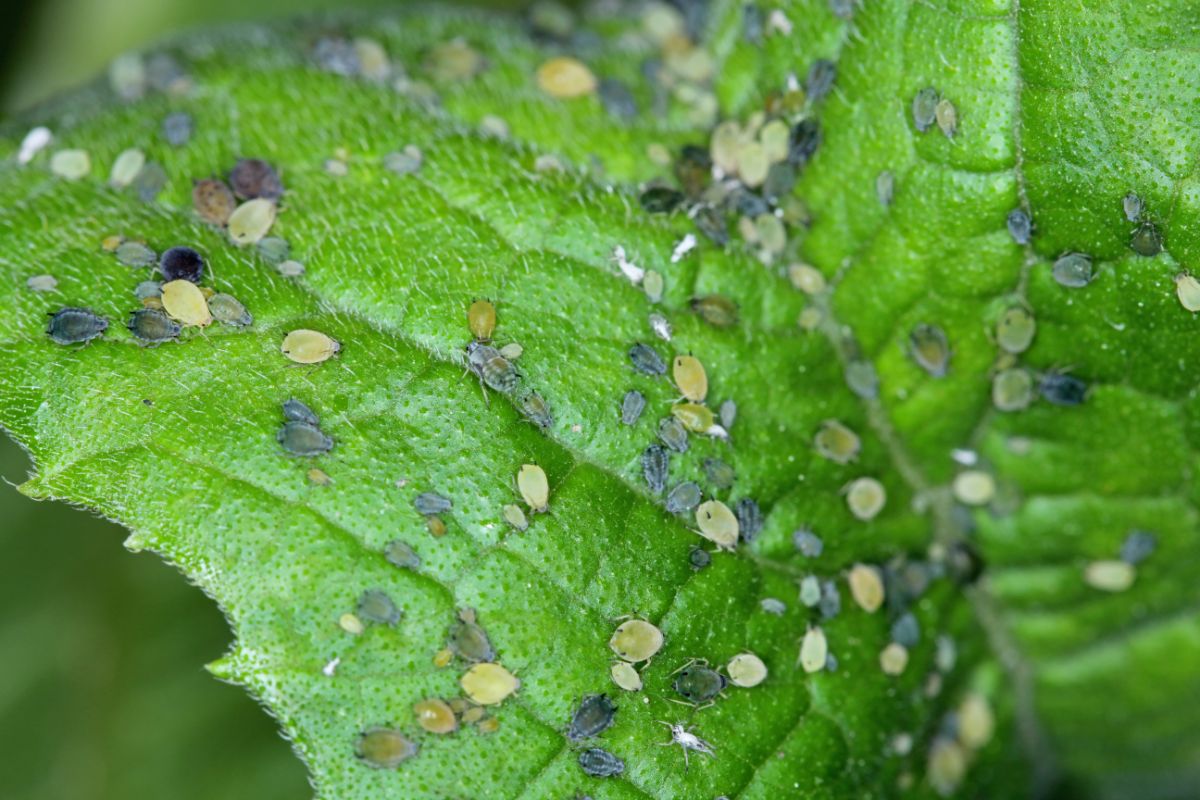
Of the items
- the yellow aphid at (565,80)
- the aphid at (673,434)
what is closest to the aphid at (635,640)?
the aphid at (673,434)

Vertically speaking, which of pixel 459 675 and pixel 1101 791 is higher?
pixel 459 675

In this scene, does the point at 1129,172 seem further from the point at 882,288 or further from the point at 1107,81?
the point at 882,288

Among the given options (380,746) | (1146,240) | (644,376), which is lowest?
(380,746)

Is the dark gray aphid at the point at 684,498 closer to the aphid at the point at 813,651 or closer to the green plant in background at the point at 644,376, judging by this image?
the green plant in background at the point at 644,376

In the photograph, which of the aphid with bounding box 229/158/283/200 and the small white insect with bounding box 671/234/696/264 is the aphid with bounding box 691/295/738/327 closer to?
the small white insect with bounding box 671/234/696/264

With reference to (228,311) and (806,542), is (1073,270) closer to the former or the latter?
(806,542)

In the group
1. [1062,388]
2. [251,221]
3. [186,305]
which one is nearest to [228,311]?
[186,305]

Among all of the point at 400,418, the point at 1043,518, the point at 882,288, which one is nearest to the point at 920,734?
the point at 1043,518
